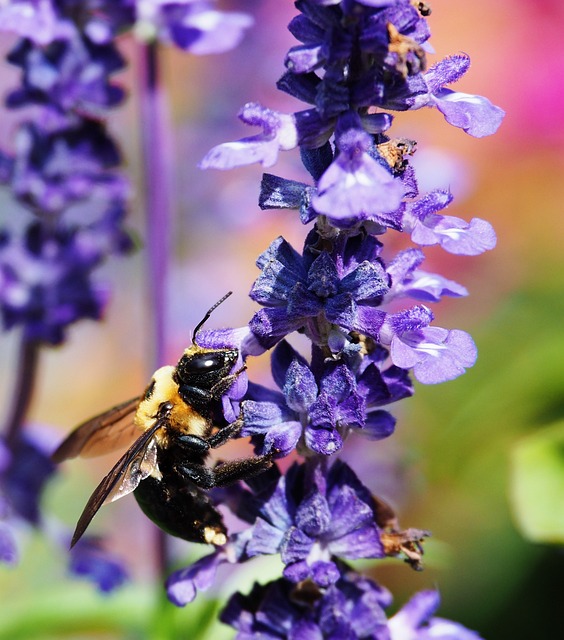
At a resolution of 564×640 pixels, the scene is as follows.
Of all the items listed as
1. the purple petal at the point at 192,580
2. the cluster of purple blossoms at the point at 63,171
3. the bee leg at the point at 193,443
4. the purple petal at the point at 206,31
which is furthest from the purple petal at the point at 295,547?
the purple petal at the point at 206,31

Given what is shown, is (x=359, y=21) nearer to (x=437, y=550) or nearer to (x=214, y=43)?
(x=214, y=43)

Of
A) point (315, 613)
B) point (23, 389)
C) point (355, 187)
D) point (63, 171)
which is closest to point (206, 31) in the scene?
point (63, 171)

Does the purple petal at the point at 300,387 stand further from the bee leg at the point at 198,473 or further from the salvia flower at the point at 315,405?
the bee leg at the point at 198,473

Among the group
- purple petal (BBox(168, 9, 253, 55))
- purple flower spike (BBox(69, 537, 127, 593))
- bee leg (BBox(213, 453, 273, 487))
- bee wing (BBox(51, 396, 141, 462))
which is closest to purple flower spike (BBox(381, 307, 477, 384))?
bee leg (BBox(213, 453, 273, 487))

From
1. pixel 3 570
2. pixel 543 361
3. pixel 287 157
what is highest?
pixel 287 157

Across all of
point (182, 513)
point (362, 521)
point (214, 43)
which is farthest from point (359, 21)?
point (214, 43)

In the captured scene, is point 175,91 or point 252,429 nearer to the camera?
point 252,429

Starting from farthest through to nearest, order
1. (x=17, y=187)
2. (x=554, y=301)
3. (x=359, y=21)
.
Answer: (x=554, y=301) < (x=17, y=187) < (x=359, y=21)
